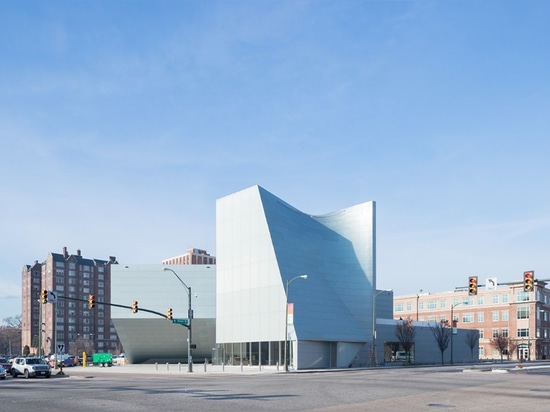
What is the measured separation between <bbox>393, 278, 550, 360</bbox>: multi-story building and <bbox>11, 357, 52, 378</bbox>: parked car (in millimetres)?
86981

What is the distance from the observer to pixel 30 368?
4931 cm

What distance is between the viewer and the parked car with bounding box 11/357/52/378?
4941cm

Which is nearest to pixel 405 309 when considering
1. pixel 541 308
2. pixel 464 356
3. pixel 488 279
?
pixel 541 308

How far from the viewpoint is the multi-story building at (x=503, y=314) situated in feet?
418

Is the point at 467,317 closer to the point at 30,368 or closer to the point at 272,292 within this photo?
the point at 272,292

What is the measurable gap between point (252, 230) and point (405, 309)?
9106cm

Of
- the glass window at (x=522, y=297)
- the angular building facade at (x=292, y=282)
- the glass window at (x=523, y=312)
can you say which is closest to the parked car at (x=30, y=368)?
the angular building facade at (x=292, y=282)

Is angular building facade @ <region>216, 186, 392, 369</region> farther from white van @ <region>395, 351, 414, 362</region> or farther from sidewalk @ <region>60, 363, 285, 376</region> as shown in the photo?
white van @ <region>395, 351, 414, 362</region>

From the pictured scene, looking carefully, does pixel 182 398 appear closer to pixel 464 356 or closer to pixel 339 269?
pixel 339 269

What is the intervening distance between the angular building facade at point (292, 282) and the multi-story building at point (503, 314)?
4606 centimetres

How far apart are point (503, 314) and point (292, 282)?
265 ft

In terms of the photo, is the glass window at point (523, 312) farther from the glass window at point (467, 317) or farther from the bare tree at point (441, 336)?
the bare tree at point (441, 336)

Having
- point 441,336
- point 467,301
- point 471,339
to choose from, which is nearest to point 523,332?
point 467,301

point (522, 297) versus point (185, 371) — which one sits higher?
point (522, 297)
